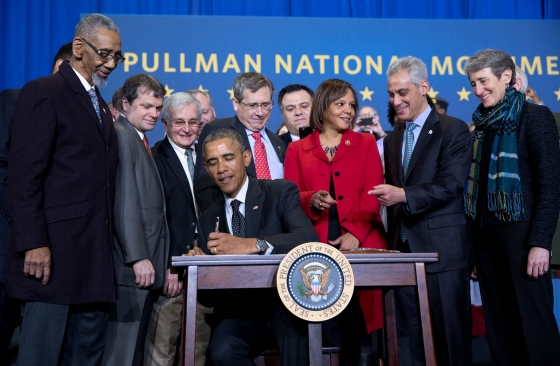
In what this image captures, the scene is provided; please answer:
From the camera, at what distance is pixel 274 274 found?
7.50ft

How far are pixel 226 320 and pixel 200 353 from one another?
29.8 inches

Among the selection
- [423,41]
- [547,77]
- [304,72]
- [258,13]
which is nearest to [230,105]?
[304,72]

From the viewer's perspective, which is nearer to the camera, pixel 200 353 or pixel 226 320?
pixel 226 320

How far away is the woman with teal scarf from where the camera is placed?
291cm

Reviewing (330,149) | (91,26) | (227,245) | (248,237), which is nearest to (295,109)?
(330,149)

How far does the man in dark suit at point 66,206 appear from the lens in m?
2.32

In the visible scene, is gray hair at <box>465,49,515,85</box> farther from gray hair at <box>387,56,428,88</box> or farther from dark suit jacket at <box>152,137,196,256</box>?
dark suit jacket at <box>152,137,196,256</box>

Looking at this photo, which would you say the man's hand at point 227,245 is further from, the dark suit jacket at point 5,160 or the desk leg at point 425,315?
the dark suit jacket at point 5,160

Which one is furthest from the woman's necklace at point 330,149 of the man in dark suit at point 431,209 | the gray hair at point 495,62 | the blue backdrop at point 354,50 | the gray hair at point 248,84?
the blue backdrop at point 354,50

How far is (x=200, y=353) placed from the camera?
3355 mm

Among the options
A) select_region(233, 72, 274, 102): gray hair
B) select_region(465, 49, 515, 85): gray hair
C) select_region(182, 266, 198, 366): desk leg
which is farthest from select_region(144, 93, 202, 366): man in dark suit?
select_region(465, 49, 515, 85): gray hair

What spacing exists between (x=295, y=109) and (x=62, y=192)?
7.60 feet

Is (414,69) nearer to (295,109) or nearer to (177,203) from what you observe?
(295,109)

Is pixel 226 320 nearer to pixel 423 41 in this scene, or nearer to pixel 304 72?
pixel 304 72
